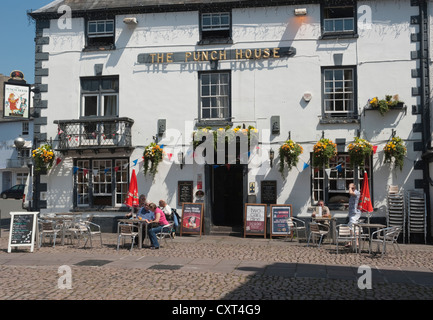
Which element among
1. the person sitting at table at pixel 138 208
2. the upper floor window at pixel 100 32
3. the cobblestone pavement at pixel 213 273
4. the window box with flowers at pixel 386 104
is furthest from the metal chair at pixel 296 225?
the upper floor window at pixel 100 32

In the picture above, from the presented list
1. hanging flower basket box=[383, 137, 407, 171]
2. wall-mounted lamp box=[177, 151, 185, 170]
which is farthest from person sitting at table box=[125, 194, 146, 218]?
hanging flower basket box=[383, 137, 407, 171]

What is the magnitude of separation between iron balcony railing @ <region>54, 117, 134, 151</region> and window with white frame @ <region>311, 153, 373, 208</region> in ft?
21.3

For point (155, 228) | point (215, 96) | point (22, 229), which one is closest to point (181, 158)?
point (215, 96)

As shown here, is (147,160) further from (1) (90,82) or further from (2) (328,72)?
(2) (328,72)

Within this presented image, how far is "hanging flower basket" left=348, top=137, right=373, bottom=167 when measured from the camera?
14234 mm

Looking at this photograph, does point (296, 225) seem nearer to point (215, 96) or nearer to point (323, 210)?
point (323, 210)

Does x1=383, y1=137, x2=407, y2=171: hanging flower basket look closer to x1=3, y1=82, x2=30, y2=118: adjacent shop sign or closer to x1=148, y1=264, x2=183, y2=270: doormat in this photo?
x1=148, y1=264, x2=183, y2=270: doormat

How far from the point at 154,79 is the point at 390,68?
7.98 meters

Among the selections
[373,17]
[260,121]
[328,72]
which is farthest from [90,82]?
[373,17]

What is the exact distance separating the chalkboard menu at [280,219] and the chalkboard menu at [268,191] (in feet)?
1.30

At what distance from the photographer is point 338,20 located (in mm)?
15508

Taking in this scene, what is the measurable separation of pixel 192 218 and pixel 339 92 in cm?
651

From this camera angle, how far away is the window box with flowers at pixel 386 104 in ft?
47.6

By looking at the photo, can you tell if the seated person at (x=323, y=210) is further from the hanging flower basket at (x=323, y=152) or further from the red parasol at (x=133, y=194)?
the red parasol at (x=133, y=194)
